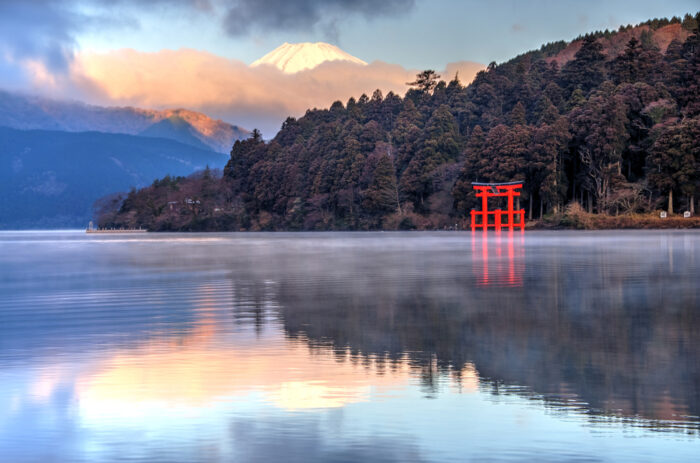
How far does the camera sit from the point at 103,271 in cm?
2275

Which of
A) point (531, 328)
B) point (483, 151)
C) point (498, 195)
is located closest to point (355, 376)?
point (531, 328)

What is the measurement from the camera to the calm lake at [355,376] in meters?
4.94

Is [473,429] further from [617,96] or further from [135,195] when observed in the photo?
[135,195]

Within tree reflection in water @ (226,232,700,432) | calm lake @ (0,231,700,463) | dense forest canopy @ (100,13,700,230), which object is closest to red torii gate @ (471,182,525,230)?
dense forest canopy @ (100,13,700,230)

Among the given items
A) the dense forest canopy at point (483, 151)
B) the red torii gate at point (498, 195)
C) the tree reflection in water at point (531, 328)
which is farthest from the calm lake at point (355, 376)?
the red torii gate at point (498, 195)

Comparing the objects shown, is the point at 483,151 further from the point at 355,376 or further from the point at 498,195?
the point at 355,376

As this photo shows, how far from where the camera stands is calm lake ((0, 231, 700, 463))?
4938 mm

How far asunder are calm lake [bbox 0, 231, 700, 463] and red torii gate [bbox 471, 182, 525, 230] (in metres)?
56.5

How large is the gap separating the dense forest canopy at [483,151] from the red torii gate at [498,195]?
2.05 metres

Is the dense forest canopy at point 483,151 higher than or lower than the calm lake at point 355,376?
higher

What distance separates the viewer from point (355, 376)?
6.94 meters

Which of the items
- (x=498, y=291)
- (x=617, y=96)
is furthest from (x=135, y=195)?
(x=498, y=291)

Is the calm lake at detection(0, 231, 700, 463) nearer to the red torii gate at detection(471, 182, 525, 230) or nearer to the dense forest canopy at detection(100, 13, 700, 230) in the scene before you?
the dense forest canopy at detection(100, 13, 700, 230)

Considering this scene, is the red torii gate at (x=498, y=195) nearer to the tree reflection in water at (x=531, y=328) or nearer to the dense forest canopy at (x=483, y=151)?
the dense forest canopy at (x=483, y=151)
